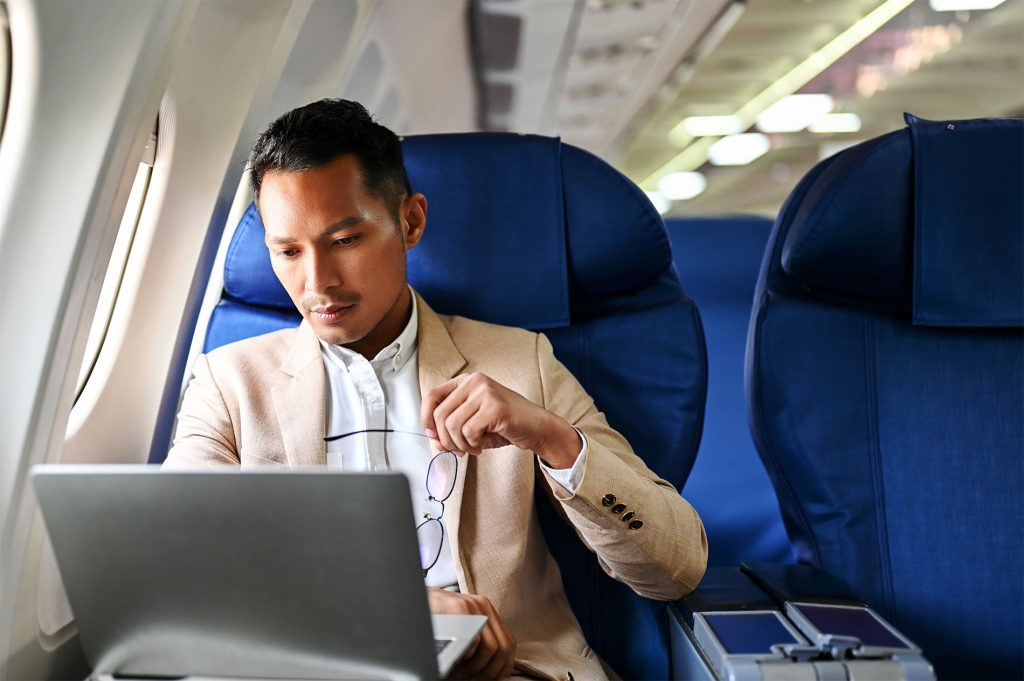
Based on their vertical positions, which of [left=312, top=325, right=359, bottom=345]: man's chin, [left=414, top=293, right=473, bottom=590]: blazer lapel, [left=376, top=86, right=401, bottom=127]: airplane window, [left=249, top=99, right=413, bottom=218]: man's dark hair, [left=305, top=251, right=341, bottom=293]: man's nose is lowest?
[left=414, top=293, right=473, bottom=590]: blazer lapel

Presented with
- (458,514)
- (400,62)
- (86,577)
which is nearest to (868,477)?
(458,514)

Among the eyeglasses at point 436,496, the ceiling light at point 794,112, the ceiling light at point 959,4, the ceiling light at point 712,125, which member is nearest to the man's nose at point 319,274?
the eyeglasses at point 436,496

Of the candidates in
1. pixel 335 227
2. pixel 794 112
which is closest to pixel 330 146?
pixel 335 227

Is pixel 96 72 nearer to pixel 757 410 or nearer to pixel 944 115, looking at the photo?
pixel 757 410

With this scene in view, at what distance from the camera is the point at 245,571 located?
110 centimetres

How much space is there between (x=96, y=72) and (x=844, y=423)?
1.42 meters

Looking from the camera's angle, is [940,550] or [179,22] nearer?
[179,22]

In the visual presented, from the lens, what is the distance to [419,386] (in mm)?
1851

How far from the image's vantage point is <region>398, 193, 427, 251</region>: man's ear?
5.94 ft

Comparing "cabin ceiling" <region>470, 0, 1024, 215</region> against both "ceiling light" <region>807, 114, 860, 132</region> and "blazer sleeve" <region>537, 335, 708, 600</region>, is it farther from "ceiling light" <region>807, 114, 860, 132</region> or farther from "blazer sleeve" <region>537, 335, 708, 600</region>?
"blazer sleeve" <region>537, 335, 708, 600</region>

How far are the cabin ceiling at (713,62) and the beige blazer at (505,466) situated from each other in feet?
9.98

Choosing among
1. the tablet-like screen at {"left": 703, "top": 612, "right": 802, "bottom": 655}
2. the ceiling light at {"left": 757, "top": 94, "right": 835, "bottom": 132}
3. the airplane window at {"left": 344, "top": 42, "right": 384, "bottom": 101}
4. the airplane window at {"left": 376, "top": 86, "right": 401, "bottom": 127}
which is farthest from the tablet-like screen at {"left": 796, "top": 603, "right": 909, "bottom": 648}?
the ceiling light at {"left": 757, "top": 94, "right": 835, "bottom": 132}

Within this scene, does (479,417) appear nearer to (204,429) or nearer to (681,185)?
(204,429)

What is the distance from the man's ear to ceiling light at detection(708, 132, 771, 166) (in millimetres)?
10658
